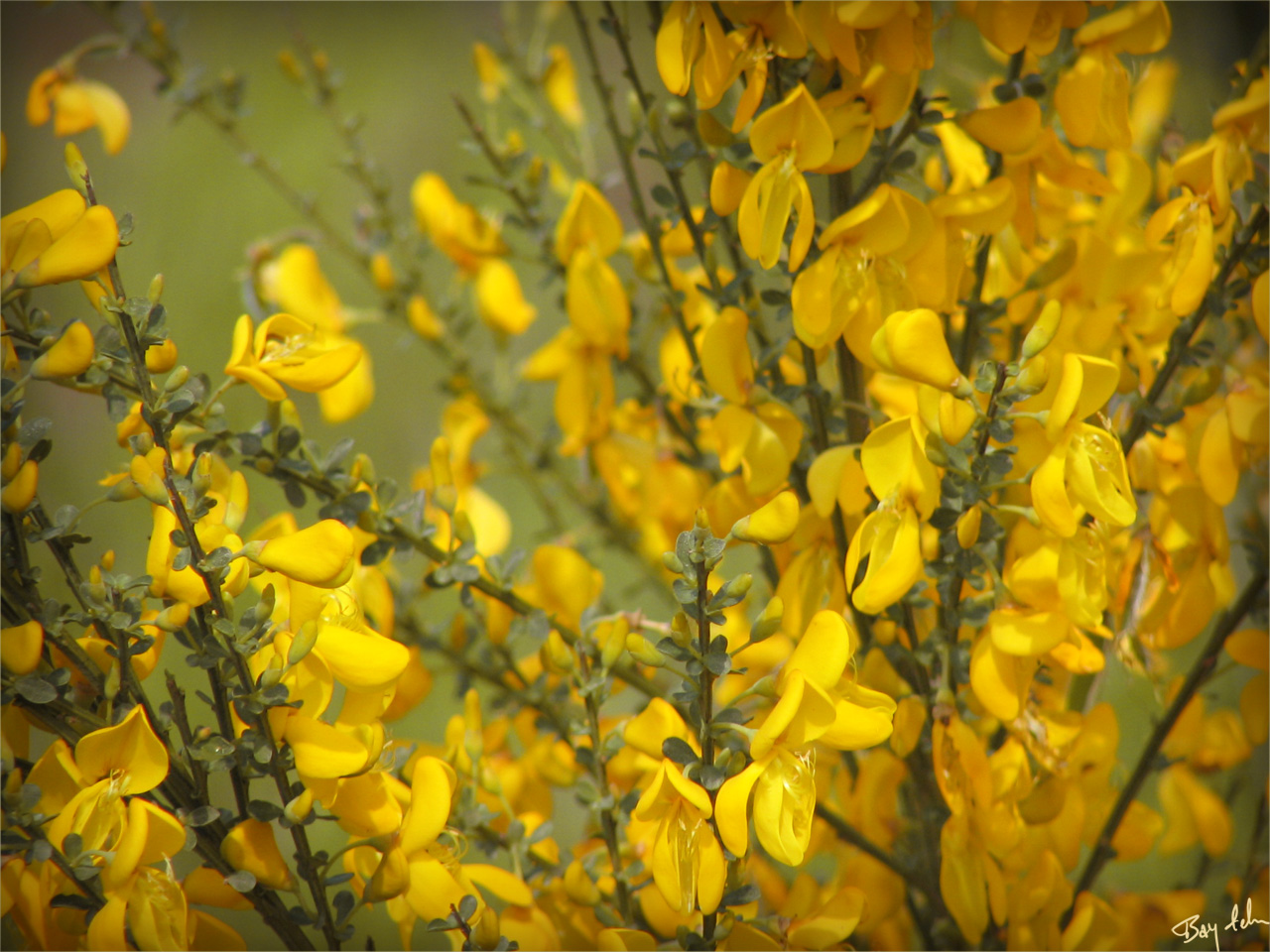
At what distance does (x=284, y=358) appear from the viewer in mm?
298

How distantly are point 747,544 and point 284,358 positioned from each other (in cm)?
18

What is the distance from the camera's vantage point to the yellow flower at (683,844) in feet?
0.83

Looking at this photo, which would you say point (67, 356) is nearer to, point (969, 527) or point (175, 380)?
point (175, 380)

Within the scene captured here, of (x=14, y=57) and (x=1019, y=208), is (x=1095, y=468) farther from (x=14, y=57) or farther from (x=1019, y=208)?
(x=14, y=57)

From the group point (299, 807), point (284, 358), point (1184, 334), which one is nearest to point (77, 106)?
point (284, 358)

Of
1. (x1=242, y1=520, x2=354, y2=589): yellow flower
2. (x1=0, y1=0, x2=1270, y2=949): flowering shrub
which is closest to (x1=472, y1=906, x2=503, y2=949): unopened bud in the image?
(x1=0, y1=0, x2=1270, y2=949): flowering shrub

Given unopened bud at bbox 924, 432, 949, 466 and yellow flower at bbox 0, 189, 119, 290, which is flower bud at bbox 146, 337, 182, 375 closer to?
yellow flower at bbox 0, 189, 119, 290

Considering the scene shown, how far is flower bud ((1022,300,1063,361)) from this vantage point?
27cm

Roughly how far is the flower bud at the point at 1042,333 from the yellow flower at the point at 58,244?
0.82 feet

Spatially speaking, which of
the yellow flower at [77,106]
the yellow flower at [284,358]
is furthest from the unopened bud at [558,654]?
the yellow flower at [77,106]

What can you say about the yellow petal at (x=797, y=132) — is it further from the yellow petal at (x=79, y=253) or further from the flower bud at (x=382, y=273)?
the flower bud at (x=382, y=273)

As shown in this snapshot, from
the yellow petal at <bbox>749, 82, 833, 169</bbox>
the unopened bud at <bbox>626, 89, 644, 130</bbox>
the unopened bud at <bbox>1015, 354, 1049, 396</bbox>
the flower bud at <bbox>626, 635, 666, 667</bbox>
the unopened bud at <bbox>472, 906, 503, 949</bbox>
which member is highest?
the unopened bud at <bbox>626, 89, 644, 130</bbox>

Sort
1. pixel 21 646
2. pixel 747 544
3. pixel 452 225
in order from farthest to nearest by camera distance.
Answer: pixel 452 225, pixel 747 544, pixel 21 646

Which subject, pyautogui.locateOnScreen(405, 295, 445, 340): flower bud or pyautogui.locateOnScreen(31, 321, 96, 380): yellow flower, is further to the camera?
pyautogui.locateOnScreen(405, 295, 445, 340): flower bud
